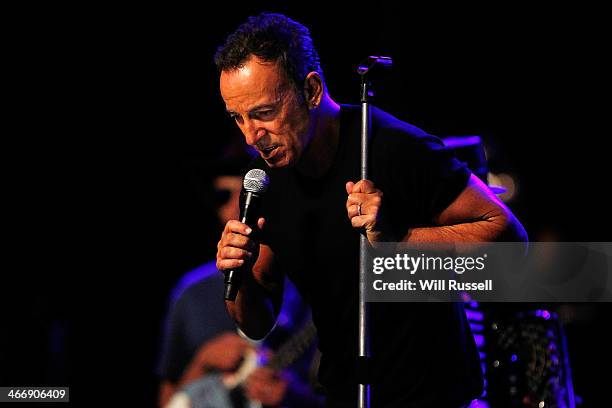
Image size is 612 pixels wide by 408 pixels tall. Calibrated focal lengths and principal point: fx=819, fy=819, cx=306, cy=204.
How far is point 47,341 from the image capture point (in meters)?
4.38

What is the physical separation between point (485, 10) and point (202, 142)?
164 centimetres

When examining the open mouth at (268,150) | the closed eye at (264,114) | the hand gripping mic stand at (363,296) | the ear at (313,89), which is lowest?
the hand gripping mic stand at (363,296)

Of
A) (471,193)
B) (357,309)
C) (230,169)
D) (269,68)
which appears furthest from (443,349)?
(230,169)

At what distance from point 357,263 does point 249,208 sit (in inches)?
12.8

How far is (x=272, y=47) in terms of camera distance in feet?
6.99

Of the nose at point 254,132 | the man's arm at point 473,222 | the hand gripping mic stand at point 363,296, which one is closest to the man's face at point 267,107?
the nose at point 254,132

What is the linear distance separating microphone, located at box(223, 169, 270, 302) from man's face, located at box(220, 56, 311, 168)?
0.24 ft

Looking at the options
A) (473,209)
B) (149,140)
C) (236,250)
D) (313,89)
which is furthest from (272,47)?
(149,140)

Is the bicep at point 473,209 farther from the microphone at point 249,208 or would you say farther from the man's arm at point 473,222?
the microphone at point 249,208

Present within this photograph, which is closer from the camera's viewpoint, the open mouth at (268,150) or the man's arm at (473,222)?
the man's arm at (473,222)

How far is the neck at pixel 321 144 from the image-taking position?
7.24 feet

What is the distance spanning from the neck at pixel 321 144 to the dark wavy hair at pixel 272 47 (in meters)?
0.10

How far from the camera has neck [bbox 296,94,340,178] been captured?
2207 millimetres

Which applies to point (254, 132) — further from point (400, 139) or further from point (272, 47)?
point (400, 139)
